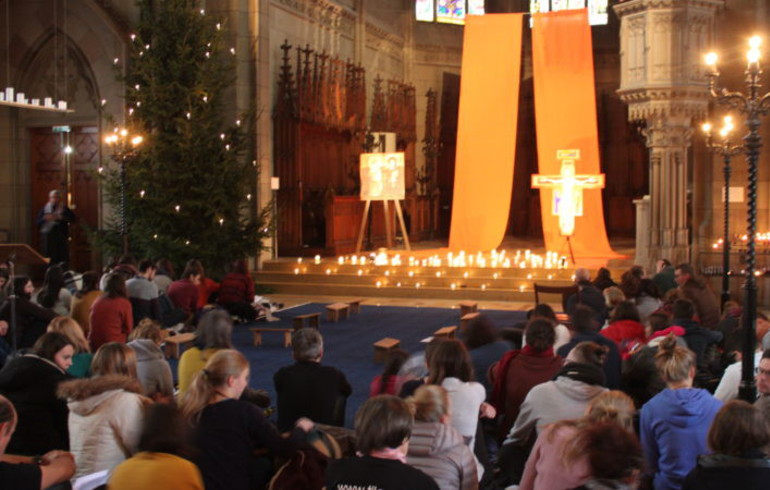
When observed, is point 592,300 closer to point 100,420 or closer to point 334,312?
point 334,312

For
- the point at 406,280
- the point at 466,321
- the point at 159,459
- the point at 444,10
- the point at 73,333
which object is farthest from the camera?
the point at 444,10

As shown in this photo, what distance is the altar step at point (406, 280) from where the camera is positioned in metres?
15.0

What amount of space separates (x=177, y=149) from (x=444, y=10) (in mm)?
12179

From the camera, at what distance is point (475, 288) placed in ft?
49.8

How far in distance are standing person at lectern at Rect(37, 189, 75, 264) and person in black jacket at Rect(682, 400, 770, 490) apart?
12692 millimetres

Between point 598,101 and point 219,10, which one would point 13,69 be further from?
point 598,101

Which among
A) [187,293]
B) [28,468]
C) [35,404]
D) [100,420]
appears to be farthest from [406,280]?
[28,468]

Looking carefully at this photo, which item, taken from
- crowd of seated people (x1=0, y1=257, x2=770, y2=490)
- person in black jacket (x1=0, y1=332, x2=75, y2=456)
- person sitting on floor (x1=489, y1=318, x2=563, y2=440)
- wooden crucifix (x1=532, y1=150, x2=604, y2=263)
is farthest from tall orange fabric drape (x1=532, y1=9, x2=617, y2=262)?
person in black jacket (x1=0, y1=332, x2=75, y2=456)

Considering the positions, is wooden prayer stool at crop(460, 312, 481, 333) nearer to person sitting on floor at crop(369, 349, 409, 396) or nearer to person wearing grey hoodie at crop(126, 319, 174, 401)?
person sitting on floor at crop(369, 349, 409, 396)

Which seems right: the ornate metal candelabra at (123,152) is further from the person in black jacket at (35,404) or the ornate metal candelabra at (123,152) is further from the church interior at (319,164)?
the person in black jacket at (35,404)

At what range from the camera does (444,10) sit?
81.1 ft

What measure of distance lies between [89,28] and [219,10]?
212 cm

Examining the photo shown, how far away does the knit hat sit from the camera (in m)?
4.88

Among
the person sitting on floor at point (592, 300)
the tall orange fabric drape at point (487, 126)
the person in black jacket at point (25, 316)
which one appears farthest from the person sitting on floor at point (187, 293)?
the tall orange fabric drape at point (487, 126)
